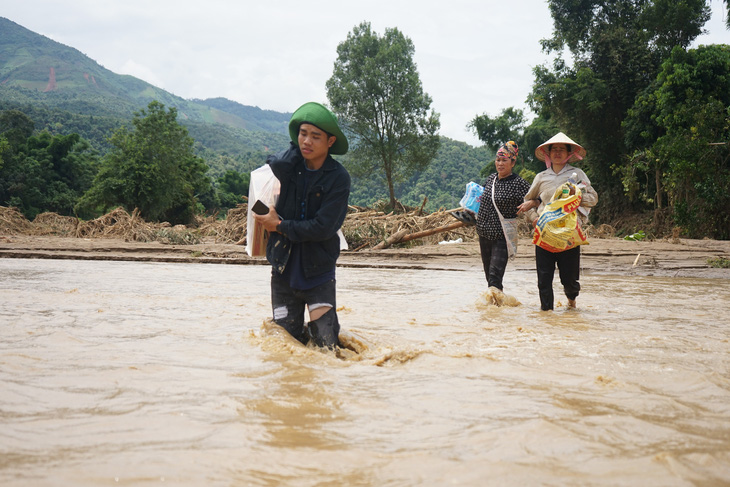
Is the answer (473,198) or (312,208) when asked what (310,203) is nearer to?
(312,208)

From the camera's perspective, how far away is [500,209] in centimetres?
678

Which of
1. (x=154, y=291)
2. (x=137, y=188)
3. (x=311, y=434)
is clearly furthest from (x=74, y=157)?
(x=311, y=434)

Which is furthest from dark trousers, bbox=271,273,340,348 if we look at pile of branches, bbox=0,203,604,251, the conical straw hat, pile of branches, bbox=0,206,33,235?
pile of branches, bbox=0,206,33,235

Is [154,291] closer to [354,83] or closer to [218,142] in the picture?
[354,83]

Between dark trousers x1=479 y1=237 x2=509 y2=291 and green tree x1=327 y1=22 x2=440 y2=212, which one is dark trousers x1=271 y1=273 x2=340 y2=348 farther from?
green tree x1=327 y1=22 x2=440 y2=212

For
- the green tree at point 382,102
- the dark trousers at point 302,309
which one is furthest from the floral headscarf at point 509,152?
the green tree at point 382,102

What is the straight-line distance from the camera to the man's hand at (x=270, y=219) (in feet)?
12.9

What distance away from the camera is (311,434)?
7.95 feet

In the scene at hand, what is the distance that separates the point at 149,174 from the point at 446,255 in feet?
66.2

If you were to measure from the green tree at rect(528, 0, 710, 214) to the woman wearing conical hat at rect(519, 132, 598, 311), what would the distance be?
63.0ft

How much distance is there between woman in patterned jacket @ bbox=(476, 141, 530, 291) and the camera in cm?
673

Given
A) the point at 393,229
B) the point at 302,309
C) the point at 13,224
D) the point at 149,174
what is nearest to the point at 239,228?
the point at 393,229

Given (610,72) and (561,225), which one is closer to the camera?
(561,225)

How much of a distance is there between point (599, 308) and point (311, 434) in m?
5.12
